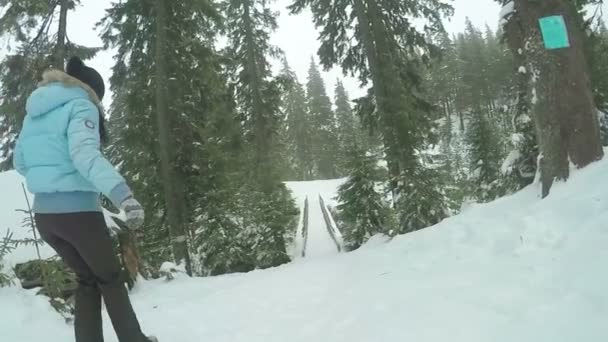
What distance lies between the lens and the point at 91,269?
2643 millimetres

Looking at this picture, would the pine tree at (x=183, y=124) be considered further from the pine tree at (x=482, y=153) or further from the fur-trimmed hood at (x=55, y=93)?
the pine tree at (x=482, y=153)

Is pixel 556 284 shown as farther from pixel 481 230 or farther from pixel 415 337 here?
pixel 481 230

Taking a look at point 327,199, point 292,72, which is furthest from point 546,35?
point 292,72

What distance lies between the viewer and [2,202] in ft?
23.4

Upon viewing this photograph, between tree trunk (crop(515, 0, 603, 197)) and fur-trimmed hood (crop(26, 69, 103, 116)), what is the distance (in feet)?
15.2

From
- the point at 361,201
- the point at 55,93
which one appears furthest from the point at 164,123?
the point at 55,93

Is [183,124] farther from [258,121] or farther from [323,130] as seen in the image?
[323,130]

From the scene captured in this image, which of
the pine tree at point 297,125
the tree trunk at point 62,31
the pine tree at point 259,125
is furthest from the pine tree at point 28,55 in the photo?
the pine tree at point 297,125

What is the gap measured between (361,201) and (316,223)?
9636mm

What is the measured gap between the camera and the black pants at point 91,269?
8.42 feet

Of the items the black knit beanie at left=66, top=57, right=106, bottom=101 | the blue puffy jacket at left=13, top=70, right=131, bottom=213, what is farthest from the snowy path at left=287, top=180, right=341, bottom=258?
the blue puffy jacket at left=13, top=70, right=131, bottom=213

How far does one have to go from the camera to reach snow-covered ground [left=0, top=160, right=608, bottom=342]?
2.62 meters

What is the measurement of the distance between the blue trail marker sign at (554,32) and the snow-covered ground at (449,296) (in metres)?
1.41

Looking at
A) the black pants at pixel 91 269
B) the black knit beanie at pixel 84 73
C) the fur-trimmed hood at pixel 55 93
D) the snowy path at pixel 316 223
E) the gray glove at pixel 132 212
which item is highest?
the black knit beanie at pixel 84 73
